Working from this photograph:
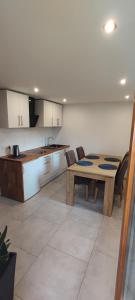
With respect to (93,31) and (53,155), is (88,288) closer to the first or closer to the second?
(93,31)

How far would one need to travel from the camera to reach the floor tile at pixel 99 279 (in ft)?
4.54

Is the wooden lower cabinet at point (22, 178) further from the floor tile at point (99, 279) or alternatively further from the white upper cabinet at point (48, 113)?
the floor tile at point (99, 279)

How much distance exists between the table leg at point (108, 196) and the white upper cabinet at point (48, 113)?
229cm

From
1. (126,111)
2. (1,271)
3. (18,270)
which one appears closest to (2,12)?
(1,271)

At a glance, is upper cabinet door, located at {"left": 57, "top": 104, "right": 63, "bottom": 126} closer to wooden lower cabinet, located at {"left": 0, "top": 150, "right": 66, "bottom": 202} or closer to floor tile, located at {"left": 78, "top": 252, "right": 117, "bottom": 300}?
wooden lower cabinet, located at {"left": 0, "top": 150, "right": 66, "bottom": 202}

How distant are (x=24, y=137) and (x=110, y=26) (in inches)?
124

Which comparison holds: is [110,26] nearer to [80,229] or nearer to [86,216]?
[80,229]

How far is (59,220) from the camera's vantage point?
95.5 inches

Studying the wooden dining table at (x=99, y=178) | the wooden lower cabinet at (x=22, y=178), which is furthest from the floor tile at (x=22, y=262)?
the wooden dining table at (x=99, y=178)

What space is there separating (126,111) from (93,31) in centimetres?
330

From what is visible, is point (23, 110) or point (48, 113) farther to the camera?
point (48, 113)

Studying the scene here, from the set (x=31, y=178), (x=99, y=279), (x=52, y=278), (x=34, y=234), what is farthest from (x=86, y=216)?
(x=31, y=178)

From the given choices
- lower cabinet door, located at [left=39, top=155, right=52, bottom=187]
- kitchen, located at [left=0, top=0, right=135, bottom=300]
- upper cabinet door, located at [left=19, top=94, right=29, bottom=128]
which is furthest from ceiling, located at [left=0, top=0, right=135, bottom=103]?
lower cabinet door, located at [left=39, top=155, right=52, bottom=187]

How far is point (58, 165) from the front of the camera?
433cm
